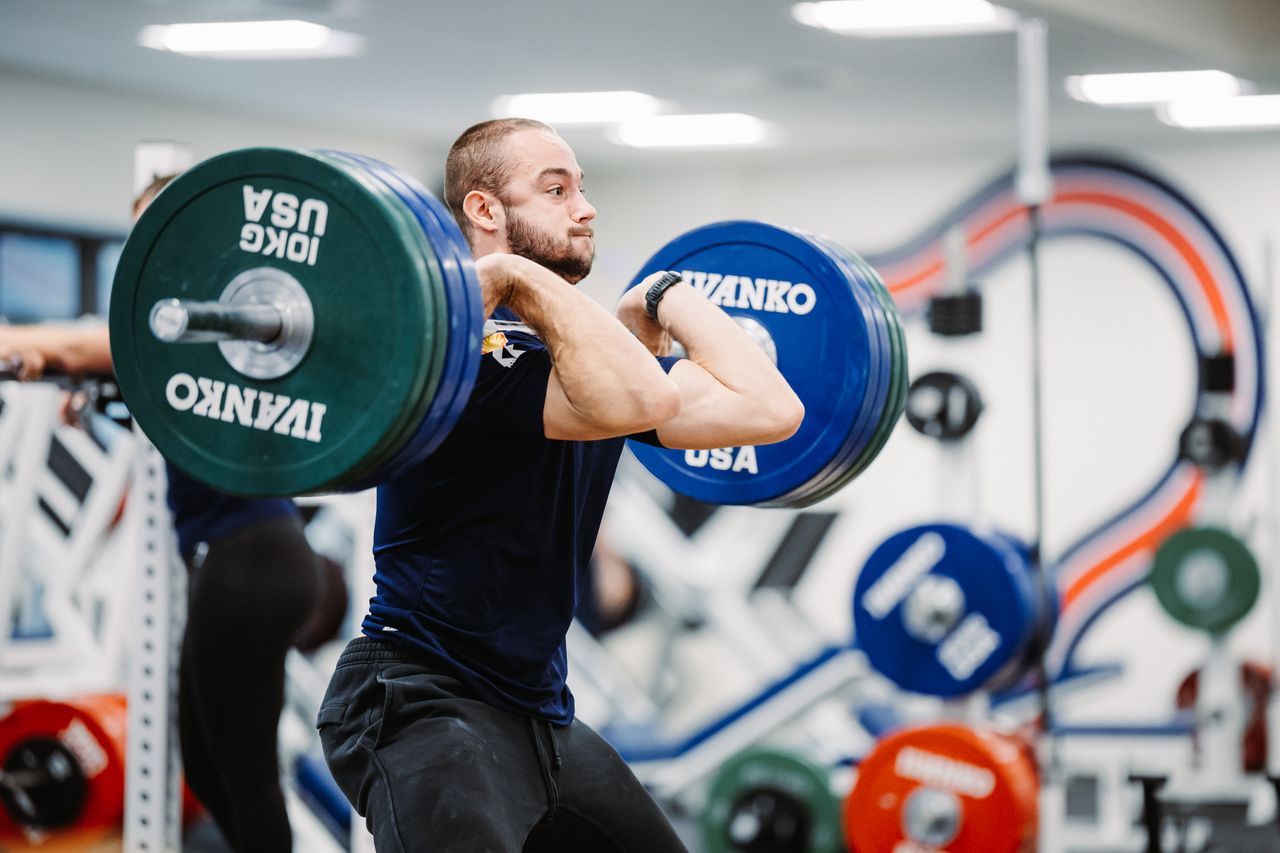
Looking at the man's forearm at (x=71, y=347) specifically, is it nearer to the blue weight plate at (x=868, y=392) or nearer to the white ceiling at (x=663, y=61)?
the blue weight plate at (x=868, y=392)

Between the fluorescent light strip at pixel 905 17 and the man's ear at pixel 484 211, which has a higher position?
the fluorescent light strip at pixel 905 17

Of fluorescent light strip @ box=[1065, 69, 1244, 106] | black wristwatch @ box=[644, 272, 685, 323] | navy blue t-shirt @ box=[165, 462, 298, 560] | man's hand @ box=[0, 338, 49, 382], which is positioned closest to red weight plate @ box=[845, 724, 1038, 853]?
navy blue t-shirt @ box=[165, 462, 298, 560]

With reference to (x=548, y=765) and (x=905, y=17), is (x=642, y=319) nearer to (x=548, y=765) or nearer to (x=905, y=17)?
(x=548, y=765)

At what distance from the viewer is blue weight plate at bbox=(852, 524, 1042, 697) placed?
3742 millimetres

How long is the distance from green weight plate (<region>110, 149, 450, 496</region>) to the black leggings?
0.99 meters

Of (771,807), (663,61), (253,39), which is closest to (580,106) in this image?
(663,61)

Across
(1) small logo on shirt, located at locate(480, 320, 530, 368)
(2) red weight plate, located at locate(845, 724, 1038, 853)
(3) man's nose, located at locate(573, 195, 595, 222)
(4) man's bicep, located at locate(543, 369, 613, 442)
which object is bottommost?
(2) red weight plate, located at locate(845, 724, 1038, 853)

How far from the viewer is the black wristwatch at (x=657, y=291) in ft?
6.01

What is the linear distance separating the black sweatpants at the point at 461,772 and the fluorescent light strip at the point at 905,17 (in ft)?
11.3

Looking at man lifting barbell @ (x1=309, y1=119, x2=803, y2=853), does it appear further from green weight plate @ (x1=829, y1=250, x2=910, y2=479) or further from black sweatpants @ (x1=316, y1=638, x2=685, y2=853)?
green weight plate @ (x1=829, y1=250, x2=910, y2=479)

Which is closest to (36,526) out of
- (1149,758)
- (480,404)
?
(480,404)

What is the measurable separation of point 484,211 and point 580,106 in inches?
188

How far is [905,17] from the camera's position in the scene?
16.3 feet

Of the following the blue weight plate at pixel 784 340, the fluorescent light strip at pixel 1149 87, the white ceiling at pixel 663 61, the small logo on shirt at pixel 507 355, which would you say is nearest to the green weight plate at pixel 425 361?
the small logo on shirt at pixel 507 355
